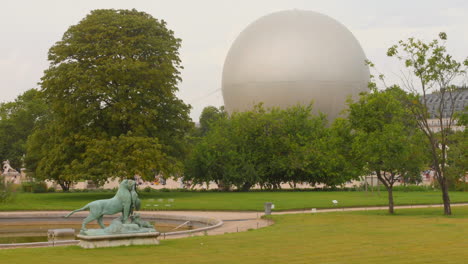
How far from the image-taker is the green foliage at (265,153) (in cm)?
5638

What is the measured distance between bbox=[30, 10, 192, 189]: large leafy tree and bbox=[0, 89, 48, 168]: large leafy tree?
32.0 metres

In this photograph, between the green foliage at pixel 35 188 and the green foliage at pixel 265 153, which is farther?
the green foliage at pixel 265 153

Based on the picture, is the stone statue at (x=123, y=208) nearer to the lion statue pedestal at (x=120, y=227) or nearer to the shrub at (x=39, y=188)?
the lion statue pedestal at (x=120, y=227)

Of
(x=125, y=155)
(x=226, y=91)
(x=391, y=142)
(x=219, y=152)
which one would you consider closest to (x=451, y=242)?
(x=391, y=142)

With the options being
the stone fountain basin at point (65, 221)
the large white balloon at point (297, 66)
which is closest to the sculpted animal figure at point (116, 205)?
the stone fountain basin at point (65, 221)

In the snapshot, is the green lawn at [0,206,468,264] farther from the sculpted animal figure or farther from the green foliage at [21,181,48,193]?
the green foliage at [21,181,48,193]

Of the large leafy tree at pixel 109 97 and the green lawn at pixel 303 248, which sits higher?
the large leafy tree at pixel 109 97

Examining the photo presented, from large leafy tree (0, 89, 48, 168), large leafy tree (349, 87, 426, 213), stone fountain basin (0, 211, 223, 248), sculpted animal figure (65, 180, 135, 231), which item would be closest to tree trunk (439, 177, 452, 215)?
large leafy tree (349, 87, 426, 213)

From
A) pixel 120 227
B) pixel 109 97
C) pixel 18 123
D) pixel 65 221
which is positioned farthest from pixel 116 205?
pixel 18 123

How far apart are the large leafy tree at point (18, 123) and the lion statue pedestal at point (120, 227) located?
198 ft

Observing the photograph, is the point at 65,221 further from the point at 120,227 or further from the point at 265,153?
the point at 265,153

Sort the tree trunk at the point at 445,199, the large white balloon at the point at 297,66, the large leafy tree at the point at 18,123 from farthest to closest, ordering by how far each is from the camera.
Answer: the large leafy tree at the point at 18,123
the large white balloon at the point at 297,66
the tree trunk at the point at 445,199

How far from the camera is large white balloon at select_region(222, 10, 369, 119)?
213ft

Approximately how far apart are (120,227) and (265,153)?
42017 millimetres
